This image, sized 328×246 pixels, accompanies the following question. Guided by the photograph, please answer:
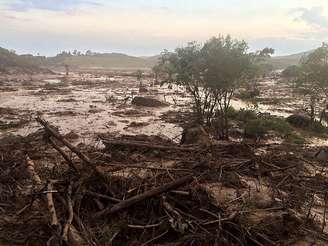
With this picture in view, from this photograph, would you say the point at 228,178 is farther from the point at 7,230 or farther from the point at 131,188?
the point at 7,230

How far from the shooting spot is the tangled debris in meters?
7.69

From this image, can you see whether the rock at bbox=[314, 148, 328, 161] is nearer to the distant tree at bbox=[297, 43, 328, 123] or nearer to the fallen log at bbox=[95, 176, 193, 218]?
the distant tree at bbox=[297, 43, 328, 123]

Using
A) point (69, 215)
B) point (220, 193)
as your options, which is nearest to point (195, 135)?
point (220, 193)

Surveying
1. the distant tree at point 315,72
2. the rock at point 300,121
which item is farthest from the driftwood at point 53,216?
the rock at point 300,121

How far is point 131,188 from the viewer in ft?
28.9

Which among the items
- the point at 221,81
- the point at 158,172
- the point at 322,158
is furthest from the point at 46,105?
the point at 158,172

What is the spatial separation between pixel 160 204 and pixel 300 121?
703 inches

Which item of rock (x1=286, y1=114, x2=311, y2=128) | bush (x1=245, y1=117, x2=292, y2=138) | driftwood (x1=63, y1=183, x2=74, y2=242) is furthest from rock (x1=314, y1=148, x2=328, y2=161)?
driftwood (x1=63, y1=183, x2=74, y2=242)

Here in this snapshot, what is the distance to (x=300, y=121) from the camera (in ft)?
79.5

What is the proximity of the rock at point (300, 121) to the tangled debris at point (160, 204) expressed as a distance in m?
13.5

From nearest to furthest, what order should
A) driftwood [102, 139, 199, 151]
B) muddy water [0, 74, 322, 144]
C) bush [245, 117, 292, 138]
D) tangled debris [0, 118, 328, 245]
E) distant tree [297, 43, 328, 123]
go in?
tangled debris [0, 118, 328, 245], driftwood [102, 139, 199, 151], bush [245, 117, 292, 138], distant tree [297, 43, 328, 123], muddy water [0, 74, 322, 144]

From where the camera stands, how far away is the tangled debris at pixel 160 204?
7.69 meters

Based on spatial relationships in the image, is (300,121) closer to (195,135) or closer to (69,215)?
(195,135)

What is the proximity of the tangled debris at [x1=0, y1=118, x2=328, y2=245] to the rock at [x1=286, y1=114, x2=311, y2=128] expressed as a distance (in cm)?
1351
